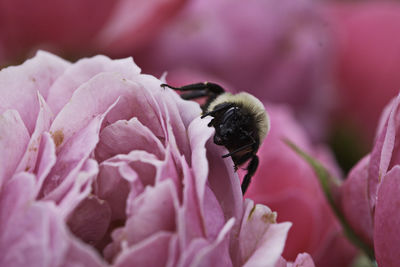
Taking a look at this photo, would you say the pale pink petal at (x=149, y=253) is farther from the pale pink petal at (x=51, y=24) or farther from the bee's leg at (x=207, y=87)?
the pale pink petal at (x=51, y=24)

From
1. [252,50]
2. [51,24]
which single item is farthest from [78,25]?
[252,50]

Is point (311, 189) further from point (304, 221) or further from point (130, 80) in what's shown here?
point (130, 80)

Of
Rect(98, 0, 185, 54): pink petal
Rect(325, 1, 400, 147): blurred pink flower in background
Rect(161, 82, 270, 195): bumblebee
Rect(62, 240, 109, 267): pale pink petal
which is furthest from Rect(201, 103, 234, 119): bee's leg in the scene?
Rect(325, 1, 400, 147): blurred pink flower in background

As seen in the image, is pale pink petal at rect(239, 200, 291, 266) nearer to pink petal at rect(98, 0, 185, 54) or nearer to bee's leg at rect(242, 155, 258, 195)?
bee's leg at rect(242, 155, 258, 195)

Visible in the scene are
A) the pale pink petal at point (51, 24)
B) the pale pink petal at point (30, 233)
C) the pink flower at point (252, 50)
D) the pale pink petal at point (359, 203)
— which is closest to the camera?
the pale pink petal at point (30, 233)

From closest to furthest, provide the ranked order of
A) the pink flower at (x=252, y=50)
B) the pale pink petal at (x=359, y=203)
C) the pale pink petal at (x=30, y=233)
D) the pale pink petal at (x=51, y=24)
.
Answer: the pale pink petal at (x=30, y=233), the pale pink petal at (x=359, y=203), the pale pink petal at (x=51, y=24), the pink flower at (x=252, y=50)

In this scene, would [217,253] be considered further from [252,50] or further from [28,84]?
[252,50]

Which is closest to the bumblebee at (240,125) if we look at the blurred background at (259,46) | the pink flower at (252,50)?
the blurred background at (259,46)
